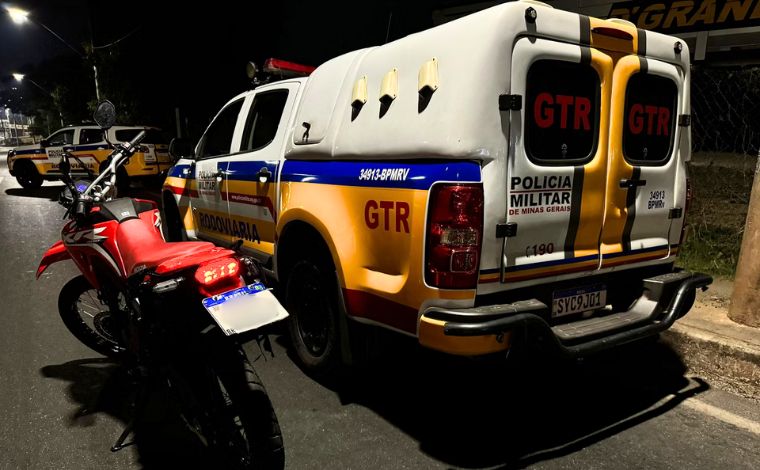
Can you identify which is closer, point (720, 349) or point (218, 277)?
point (218, 277)

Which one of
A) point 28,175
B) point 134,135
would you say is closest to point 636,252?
point 134,135

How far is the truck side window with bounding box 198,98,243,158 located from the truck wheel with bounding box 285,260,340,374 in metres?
1.76

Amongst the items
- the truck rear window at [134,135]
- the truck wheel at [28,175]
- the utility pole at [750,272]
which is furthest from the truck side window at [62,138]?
the utility pole at [750,272]

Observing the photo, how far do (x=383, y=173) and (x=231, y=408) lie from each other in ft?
4.56

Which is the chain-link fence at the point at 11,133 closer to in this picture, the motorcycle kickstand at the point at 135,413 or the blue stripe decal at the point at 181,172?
the blue stripe decal at the point at 181,172

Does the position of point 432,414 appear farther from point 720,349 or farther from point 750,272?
point 750,272

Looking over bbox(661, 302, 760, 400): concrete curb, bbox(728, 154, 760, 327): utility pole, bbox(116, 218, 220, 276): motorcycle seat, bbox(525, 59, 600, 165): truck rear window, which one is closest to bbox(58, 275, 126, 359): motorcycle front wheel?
bbox(116, 218, 220, 276): motorcycle seat

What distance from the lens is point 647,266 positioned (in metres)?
3.38

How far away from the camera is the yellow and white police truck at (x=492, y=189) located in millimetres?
2584

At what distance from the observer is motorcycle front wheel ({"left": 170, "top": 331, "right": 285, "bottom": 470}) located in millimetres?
2193

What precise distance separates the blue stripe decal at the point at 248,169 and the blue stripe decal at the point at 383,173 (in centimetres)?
30

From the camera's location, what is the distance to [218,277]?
2.33 metres

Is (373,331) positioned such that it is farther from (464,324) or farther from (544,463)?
(544,463)

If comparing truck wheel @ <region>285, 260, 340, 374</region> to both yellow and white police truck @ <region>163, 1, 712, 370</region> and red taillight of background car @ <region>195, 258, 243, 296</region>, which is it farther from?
red taillight of background car @ <region>195, 258, 243, 296</region>
